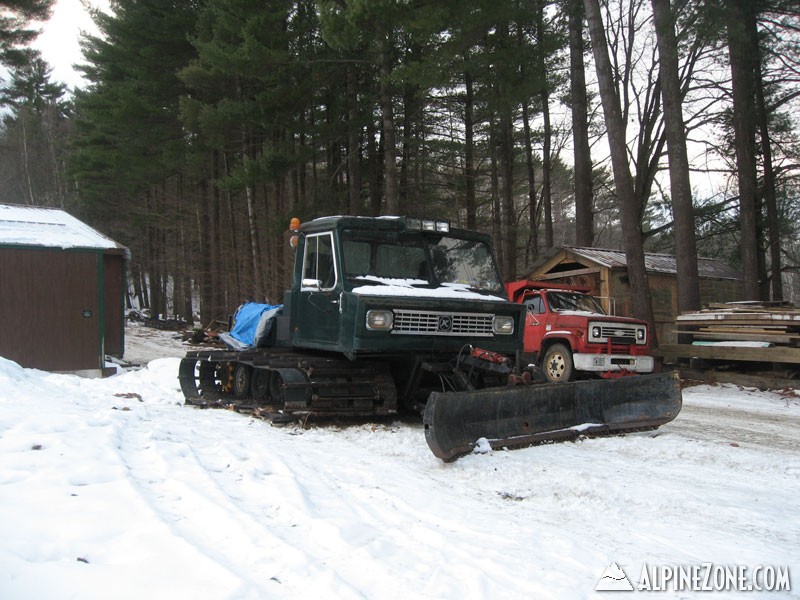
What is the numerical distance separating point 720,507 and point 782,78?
17.9 metres

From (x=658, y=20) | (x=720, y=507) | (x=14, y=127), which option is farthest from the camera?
(x=14, y=127)

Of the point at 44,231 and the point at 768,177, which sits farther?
the point at 768,177

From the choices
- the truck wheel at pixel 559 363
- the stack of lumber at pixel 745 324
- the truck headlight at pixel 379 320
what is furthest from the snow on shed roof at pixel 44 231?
the stack of lumber at pixel 745 324

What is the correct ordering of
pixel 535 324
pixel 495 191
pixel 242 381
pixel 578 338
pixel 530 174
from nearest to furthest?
pixel 242 381 → pixel 578 338 → pixel 535 324 → pixel 495 191 → pixel 530 174

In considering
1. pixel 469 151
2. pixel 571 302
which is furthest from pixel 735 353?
pixel 469 151

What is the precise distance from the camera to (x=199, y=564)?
3.06 metres

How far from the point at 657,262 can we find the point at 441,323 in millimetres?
15953

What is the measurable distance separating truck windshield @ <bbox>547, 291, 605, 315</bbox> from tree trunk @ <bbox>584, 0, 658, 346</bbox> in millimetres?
1831

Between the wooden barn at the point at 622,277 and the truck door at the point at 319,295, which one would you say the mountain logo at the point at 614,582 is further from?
the wooden barn at the point at 622,277

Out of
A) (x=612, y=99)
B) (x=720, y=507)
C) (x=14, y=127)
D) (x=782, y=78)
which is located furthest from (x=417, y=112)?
(x=14, y=127)

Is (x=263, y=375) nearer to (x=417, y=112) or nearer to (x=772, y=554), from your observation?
(x=772, y=554)

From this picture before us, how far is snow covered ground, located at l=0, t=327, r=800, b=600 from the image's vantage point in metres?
3.04

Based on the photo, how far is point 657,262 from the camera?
68.4ft

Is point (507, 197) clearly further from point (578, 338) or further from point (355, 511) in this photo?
point (355, 511)
